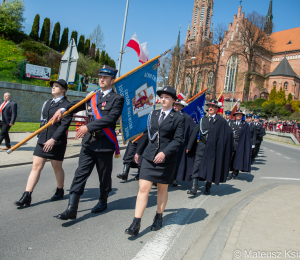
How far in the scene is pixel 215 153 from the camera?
6.03m

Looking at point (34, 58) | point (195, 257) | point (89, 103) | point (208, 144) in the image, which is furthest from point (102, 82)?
point (34, 58)

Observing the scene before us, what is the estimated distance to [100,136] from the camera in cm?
368

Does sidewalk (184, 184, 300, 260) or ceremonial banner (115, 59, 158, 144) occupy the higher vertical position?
ceremonial banner (115, 59, 158, 144)

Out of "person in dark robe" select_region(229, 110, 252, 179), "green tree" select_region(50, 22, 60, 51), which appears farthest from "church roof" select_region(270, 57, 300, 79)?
"person in dark robe" select_region(229, 110, 252, 179)

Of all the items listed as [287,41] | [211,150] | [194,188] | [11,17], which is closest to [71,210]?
[194,188]

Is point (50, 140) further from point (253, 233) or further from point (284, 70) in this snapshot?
point (284, 70)

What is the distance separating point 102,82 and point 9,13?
38540mm

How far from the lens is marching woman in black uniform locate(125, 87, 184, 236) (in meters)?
3.36

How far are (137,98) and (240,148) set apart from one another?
182 inches

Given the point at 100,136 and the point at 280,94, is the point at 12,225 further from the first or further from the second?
the point at 280,94

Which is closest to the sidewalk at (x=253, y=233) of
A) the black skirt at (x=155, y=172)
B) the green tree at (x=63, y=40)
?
the black skirt at (x=155, y=172)

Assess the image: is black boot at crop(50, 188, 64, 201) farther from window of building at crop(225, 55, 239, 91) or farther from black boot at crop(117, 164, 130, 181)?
window of building at crop(225, 55, 239, 91)

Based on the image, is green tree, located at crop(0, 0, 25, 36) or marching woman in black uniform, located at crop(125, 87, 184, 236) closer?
marching woman in black uniform, located at crop(125, 87, 184, 236)

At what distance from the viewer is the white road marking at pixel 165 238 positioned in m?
2.96
